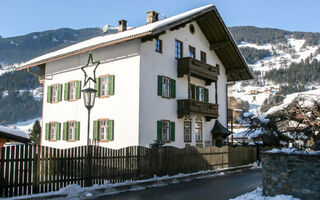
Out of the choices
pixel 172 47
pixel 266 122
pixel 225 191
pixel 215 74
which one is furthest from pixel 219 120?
pixel 266 122

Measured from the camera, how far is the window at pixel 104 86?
20.9 meters

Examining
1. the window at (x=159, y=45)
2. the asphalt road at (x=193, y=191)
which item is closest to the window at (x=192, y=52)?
the window at (x=159, y=45)

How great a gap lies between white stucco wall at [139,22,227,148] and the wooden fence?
3.27m

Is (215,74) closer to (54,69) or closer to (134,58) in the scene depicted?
(134,58)

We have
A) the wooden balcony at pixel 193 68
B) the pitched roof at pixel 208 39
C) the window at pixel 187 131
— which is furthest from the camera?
the window at pixel 187 131

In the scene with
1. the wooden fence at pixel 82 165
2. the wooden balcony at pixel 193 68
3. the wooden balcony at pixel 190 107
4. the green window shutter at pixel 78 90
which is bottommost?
the wooden fence at pixel 82 165

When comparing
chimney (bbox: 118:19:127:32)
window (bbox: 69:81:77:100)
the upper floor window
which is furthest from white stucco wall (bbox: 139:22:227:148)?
window (bbox: 69:81:77:100)

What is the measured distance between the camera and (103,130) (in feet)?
68.3

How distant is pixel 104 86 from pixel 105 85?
0.34ft

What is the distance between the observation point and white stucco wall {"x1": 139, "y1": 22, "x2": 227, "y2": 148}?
1956 centimetres

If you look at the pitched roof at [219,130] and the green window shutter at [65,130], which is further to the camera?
the pitched roof at [219,130]

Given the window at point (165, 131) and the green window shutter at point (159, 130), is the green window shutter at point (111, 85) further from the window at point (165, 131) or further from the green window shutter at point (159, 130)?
the window at point (165, 131)

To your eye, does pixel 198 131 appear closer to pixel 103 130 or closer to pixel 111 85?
pixel 103 130

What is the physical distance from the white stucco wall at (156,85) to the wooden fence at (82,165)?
3273 millimetres
